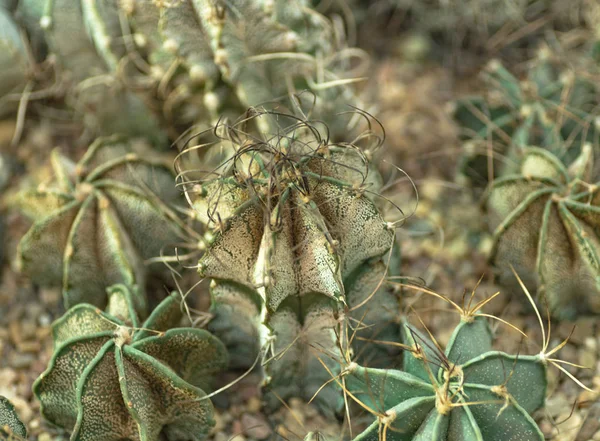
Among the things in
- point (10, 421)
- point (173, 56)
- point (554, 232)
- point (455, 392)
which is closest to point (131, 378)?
point (10, 421)

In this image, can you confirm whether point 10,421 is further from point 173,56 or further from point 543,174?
point 543,174

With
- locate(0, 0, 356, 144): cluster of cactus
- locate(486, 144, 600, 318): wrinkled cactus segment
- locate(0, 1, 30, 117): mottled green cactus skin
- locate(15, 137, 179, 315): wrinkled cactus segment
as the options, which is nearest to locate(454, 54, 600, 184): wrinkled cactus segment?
locate(486, 144, 600, 318): wrinkled cactus segment

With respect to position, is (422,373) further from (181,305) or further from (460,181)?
(460,181)

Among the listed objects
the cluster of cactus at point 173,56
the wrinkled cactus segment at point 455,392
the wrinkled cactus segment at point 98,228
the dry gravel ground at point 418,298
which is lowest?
the dry gravel ground at point 418,298

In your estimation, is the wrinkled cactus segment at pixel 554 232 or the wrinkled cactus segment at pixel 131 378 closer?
the wrinkled cactus segment at pixel 131 378

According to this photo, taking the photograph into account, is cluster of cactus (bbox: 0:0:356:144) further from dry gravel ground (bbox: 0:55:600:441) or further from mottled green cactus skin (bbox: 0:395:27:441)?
mottled green cactus skin (bbox: 0:395:27:441)

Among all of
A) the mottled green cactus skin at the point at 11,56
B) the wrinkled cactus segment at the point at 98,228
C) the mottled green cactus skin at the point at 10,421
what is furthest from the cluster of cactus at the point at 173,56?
the mottled green cactus skin at the point at 10,421

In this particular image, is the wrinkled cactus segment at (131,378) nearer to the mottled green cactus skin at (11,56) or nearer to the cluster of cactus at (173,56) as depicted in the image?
the cluster of cactus at (173,56)
